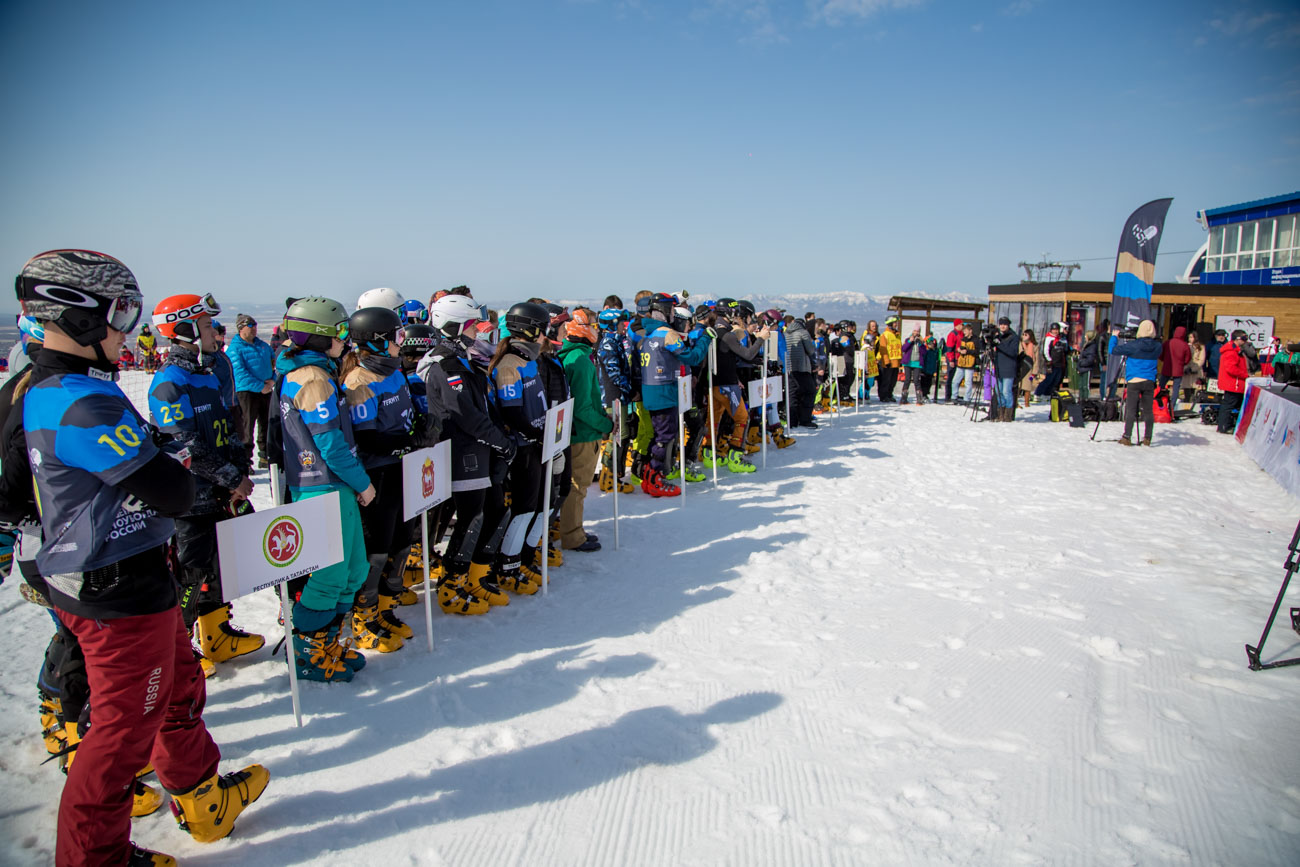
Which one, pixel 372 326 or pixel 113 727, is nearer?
pixel 113 727

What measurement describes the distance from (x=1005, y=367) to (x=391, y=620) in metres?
13.1

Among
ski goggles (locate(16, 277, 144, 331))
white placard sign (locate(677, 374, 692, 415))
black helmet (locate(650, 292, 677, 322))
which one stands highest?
black helmet (locate(650, 292, 677, 322))

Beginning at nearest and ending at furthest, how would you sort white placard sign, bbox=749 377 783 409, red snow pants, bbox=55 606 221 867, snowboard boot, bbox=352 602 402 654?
red snow pants, bbox=55 606 221 867 → snowboard boot, bbox=352 602 402 654 → white placard sign, bbox=749 377 783 409

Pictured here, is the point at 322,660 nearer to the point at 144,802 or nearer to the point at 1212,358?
the point at 144,802

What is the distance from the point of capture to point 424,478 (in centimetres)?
425

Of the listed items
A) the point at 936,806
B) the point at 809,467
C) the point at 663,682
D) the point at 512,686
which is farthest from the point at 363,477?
the point at 809,467

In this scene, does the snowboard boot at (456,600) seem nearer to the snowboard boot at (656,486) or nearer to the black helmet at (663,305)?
the snowboard boot at (656,486)

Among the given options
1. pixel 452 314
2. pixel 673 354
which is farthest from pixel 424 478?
pixel 673 354

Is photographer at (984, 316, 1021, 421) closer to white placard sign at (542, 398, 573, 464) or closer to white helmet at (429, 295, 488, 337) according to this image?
white placard sign at (542, 398, 573, 464)

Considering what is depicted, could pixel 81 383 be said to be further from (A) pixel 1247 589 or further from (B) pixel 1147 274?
(B) pixel 1147 274

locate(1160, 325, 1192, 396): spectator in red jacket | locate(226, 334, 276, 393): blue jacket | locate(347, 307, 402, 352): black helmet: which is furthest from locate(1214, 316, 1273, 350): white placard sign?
locate(226, 334, 276, 393): blue jacket

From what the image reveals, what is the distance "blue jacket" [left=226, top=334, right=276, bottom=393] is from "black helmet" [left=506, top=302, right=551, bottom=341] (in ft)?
16.1

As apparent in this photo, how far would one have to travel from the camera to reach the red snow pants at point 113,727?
7.57ft

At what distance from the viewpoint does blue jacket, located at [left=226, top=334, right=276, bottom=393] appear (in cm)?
844
